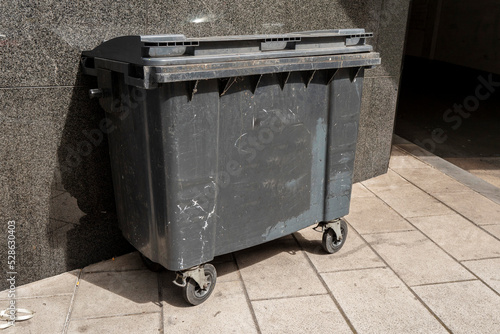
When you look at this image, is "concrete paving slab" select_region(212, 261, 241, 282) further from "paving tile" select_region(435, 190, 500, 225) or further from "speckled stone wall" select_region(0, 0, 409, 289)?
"paving tile" select_region(435, 190, 500, 225)

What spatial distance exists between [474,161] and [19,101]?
599cm

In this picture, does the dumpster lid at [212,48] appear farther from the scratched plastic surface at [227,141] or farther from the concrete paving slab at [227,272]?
the concrete paving slab at [227,272]

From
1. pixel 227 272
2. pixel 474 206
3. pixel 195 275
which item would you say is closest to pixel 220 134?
pixel 195 275

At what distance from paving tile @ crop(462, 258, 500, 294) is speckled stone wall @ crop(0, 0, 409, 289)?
262 centimetres

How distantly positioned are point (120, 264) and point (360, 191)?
2.79m

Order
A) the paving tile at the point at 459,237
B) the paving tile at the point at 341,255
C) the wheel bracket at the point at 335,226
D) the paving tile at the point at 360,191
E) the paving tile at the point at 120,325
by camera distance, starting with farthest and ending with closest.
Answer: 1. the paving tile at the point at 360,191
2. the paving tile at the point at 459,237
3. the wheel bracket at the point at 335,226
4. the paving tile at the point at 341,255
5. the paving tile at the point at 120,325

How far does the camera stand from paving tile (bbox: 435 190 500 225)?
A: 4602 mm

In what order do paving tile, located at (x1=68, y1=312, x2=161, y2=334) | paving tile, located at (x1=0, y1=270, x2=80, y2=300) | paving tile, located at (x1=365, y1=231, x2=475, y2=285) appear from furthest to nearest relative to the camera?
1. paving tile, located at (x1=365, y1=231, x2=475, y2=285)
2. paving tile, located at (x1=0, y1=270, x2=80, y2=300)
3. paving tile, located at (x1=68, y1=312, x2=161, y2=334)

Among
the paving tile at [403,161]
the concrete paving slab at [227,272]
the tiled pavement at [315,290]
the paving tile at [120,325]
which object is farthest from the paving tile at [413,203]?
the paving tile at [120,325]

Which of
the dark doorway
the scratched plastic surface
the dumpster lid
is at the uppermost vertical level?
the dumpster lid

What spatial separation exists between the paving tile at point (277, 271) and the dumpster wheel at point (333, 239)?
0.71 ft

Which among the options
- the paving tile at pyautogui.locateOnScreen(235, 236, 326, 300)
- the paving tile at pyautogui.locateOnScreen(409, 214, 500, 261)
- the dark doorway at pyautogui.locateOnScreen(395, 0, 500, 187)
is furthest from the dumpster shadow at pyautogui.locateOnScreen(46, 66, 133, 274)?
the dark doorway at pyautogui.locateOnScreen(395, 0, 500, 187)

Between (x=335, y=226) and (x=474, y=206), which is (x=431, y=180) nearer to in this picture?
(x=474, y=206)

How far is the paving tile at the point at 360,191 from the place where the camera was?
5.12 m
